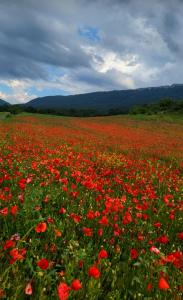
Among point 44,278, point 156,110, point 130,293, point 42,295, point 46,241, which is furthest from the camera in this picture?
point 156,110

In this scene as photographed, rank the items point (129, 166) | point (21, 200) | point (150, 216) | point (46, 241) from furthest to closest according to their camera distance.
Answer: point (129, 166) → point (150, 216) → point (21, 200) → point (46, 241)

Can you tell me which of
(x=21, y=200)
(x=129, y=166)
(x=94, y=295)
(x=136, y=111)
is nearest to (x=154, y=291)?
(x=94, y=295)

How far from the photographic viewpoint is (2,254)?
3873 millimetres

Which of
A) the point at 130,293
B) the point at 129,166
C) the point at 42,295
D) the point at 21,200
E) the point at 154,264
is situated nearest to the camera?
the point at 42,295

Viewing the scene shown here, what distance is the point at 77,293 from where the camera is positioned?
11.8ft

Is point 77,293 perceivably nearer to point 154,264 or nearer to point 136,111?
point 154,264

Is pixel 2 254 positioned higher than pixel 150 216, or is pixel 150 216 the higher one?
pixel 2 254

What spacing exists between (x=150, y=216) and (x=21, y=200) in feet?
8.71

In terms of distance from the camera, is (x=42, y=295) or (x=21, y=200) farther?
(x=21, y=200)

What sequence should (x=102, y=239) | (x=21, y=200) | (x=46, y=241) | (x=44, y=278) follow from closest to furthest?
(x=44, y=278)
(x=46, y=241)
(x=102, y=239)
(x=21, y=200)

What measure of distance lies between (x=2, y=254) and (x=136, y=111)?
78.2m

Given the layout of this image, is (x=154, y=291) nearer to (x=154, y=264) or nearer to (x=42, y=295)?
(x=154, y=264)

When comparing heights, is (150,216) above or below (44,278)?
below

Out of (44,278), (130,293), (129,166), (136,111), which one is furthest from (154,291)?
(136,111)
